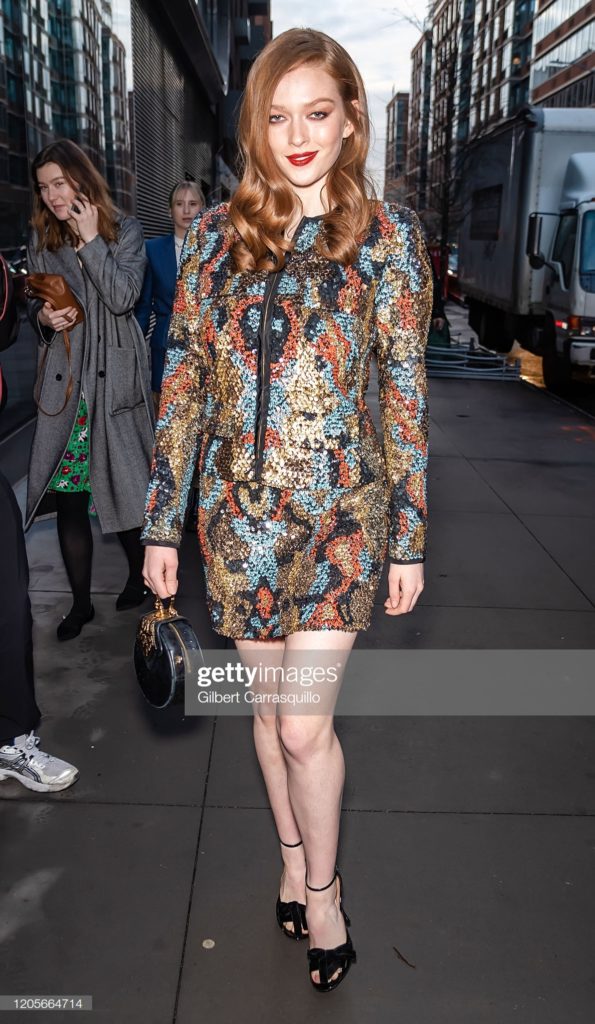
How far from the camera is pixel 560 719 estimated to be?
3791 millimetres

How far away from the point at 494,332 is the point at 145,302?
13746mm

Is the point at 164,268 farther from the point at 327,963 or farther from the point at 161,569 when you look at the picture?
the point at 327,963

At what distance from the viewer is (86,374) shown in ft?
14.2

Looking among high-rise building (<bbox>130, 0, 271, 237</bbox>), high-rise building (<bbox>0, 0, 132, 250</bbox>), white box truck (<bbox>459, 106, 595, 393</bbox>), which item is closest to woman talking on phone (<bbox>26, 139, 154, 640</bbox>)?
high-rise building (<bbox>0, 0, 132, 250</bbox>)

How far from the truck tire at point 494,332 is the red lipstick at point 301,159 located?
15.5 metres

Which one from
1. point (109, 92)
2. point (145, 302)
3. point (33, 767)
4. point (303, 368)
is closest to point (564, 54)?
point (109, 92)

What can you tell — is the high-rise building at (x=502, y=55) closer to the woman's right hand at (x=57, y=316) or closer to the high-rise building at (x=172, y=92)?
the high-rise building at (x=172, y=92)

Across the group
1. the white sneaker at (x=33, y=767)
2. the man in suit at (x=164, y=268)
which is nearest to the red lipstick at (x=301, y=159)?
the white sneaker at (x=33, y=767)

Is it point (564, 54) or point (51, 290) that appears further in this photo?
point (564, 54)

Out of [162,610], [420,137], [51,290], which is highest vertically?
[420,137]

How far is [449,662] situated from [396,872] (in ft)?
5.13

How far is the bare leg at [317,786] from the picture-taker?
221 centimetres

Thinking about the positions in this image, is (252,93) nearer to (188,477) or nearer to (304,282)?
(304,282)

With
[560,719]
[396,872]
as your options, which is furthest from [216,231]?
[560,719]
